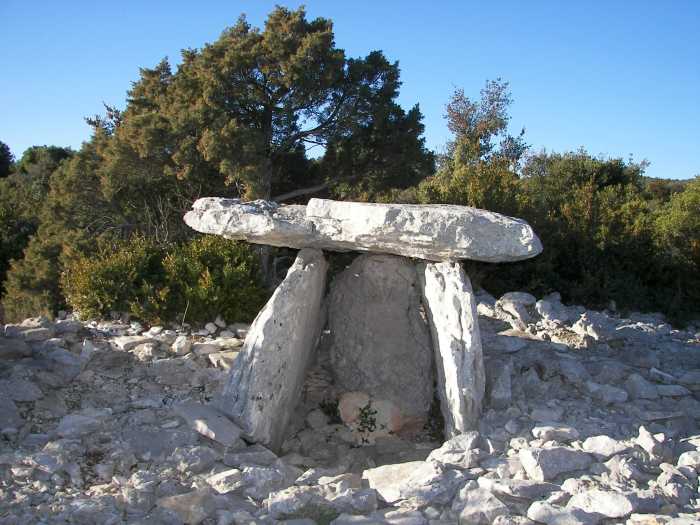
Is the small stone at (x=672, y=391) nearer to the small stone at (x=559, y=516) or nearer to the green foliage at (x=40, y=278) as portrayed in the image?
the small stone at (x=559, y=516)

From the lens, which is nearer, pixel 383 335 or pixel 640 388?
pixel 640 388

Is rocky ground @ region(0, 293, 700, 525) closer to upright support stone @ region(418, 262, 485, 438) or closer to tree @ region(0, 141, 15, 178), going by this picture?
upright support stone @ region(418, 262, 485, 438)

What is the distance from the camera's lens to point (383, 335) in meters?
6.41

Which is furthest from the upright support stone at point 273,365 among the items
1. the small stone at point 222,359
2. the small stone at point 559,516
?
the small stone at point 559,516

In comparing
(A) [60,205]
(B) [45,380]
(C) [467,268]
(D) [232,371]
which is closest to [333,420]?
(D) [232,371]

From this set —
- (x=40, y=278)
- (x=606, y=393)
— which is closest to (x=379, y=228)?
(x=606, y=393)

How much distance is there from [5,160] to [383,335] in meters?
29.3

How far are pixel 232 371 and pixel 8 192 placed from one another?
51.3 ft

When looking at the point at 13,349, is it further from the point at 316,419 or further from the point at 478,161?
the point at 478,161

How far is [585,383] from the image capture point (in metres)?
5.98

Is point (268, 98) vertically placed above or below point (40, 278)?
above

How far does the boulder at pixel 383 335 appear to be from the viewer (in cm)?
632

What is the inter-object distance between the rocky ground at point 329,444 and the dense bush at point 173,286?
339 mm

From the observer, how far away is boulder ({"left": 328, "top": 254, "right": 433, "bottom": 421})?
6316 millimetres
